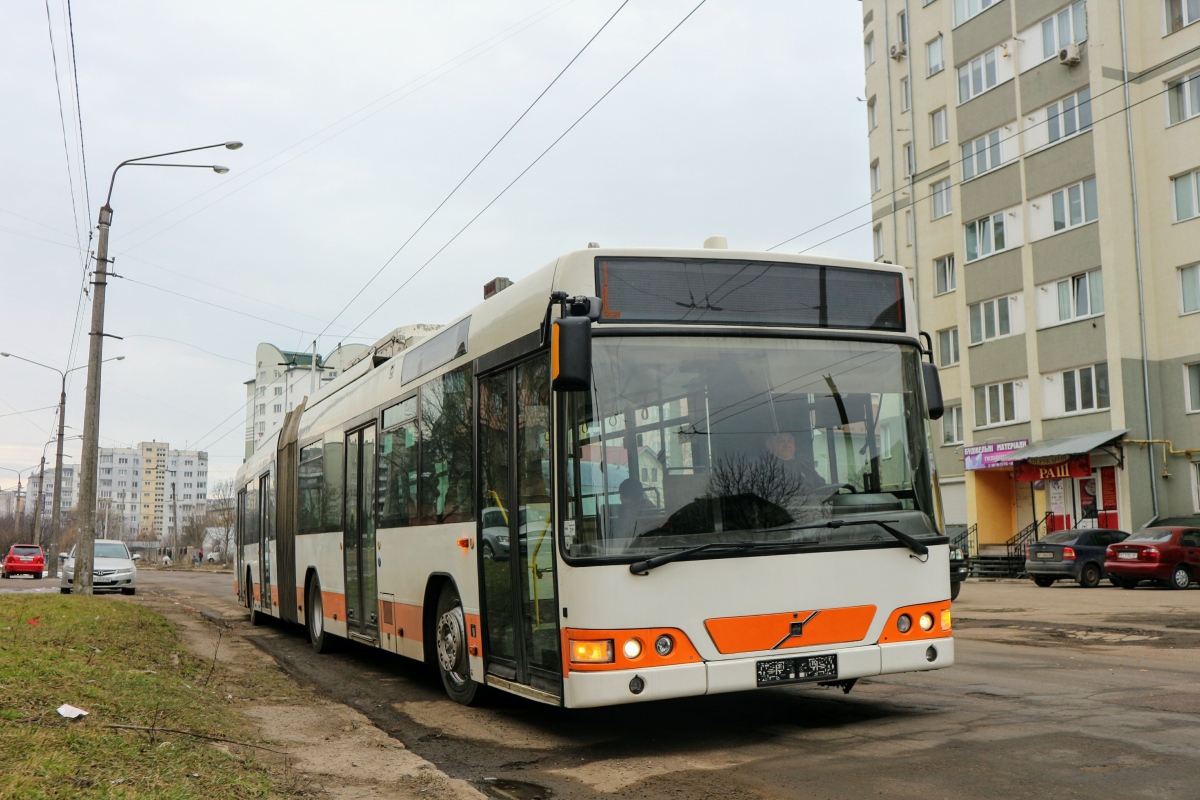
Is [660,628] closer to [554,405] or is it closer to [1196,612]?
[554,405]

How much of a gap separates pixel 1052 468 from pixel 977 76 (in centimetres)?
1327

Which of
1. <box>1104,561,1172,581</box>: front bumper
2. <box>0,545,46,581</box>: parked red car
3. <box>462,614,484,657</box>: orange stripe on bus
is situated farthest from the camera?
<box>0,545,46,581</box>: parked red car

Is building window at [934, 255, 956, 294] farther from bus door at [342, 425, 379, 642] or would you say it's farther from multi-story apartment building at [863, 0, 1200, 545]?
bus door at [342, 425, 379, 642]

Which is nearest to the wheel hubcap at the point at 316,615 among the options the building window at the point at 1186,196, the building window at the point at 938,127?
the building window at the point at 1186,196

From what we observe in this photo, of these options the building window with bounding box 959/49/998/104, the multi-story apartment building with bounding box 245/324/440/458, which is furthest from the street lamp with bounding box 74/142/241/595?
the multi-story apartment building with bounding box 245/324/440/458

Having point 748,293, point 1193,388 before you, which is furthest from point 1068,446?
point 748,293

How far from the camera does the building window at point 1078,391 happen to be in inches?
1272

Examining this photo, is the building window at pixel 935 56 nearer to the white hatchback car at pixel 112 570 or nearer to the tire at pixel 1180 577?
the tire at pixel 1180 577

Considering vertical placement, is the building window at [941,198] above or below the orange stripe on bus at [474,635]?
above

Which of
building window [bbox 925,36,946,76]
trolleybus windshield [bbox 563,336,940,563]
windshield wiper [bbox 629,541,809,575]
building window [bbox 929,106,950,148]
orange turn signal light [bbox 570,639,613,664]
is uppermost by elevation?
building window [bbox 925,36,946,76]

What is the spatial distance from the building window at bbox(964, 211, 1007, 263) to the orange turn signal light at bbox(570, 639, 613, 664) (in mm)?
32824

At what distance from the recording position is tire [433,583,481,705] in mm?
8891

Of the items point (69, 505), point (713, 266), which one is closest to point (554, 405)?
point (713, 266)

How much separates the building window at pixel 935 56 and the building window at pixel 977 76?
2.26 m
